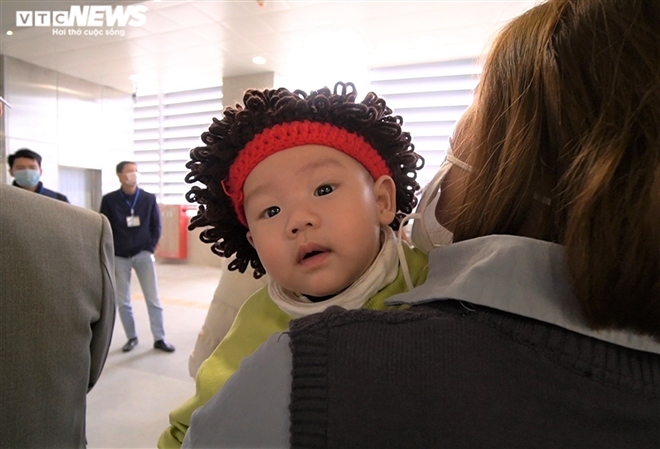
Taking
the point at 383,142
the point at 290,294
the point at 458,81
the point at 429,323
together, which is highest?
the point at 458,81

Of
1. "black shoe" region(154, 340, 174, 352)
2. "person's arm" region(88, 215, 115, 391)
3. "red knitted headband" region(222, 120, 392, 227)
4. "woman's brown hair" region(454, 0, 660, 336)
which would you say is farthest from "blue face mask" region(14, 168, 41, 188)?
"woman's brown hair" region(454, 0, 660, 336)

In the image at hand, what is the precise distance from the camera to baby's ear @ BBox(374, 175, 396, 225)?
3.19 feet

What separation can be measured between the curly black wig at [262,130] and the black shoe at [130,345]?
10.8 ft

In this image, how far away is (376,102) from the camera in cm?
105

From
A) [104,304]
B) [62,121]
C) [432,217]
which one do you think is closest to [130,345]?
[104,304]

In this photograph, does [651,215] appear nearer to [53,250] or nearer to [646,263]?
[646,263]

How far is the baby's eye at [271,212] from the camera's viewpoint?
91cm

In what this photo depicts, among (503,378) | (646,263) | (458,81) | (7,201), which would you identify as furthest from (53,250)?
(458,81)

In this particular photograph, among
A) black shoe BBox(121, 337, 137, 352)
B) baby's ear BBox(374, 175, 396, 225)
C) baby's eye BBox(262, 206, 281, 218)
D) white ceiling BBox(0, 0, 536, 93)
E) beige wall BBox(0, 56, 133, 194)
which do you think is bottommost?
black shoe BBox(121, 337, 137, 352)

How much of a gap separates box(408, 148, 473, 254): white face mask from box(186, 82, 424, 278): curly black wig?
19 cm

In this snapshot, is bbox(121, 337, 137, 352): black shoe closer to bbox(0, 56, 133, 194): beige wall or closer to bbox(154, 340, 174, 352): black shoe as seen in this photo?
bbox(154, 340, 174, 352): black shoe

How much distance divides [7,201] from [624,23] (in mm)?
1067

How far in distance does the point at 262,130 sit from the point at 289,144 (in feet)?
0.23

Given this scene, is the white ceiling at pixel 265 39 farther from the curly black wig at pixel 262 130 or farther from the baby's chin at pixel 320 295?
the baby's chin at pixel 320 295
